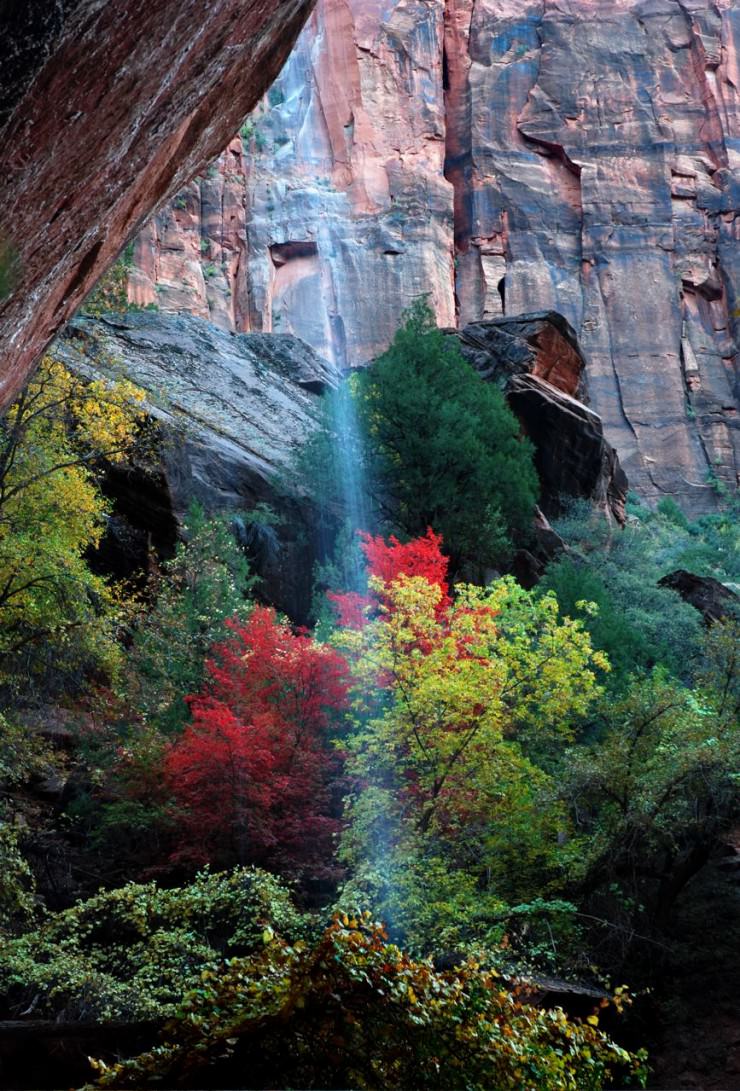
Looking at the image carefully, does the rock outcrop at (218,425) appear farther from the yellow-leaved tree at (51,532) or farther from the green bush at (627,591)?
the green bush at (627,591)

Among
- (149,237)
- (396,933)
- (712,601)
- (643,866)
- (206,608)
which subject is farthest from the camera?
(149,237)

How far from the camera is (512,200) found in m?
67.9

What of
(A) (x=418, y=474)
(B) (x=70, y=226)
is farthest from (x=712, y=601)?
(B) (x=70, y=226)

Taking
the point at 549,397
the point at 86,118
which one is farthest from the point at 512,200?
the point at 86,118

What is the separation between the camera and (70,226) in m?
7.46

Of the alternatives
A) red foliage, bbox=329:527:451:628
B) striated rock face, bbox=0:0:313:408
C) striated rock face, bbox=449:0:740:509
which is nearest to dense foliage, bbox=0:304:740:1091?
red foliage, bbox=329:527:451:628

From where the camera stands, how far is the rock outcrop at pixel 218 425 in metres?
29.2

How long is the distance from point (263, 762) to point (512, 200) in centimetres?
5531

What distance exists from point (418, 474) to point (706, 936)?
1805 cm

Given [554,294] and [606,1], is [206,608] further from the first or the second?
[606,1]

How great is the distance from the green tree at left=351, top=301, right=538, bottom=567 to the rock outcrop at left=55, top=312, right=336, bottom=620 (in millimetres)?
2550

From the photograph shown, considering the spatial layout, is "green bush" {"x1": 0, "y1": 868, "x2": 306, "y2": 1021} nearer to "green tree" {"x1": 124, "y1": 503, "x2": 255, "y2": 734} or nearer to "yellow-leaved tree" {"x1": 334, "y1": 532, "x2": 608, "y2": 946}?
"yellow-leaved tree" {"x1": 334, "y1": 532, "x2": 608, "y2": 946}

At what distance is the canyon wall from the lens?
6294cm

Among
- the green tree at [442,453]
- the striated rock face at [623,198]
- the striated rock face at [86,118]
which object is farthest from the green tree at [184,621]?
the striated rock face at [623,198]
